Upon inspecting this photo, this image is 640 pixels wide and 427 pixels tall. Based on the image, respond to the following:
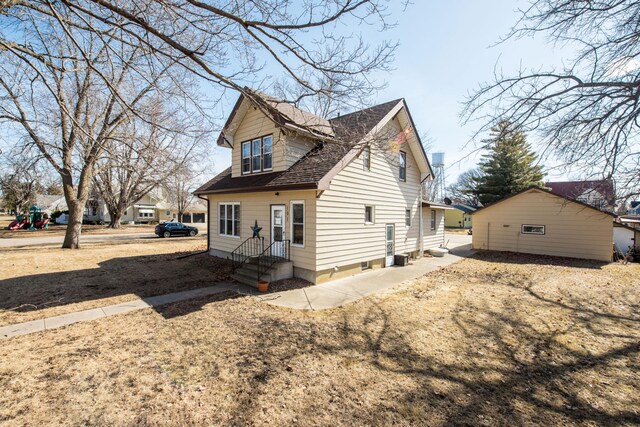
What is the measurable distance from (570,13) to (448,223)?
40.2m

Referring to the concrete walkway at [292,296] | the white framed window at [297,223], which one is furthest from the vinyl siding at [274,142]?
the concrete walkway at [292,296]

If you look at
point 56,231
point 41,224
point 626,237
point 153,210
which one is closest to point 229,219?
point 626,237

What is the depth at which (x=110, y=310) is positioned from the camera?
696 cm

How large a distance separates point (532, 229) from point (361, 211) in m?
12.0

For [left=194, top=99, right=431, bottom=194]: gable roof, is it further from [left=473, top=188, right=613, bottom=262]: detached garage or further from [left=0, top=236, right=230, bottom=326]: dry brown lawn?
[left=473, top=188, right=613, bottom=262]: detached garage

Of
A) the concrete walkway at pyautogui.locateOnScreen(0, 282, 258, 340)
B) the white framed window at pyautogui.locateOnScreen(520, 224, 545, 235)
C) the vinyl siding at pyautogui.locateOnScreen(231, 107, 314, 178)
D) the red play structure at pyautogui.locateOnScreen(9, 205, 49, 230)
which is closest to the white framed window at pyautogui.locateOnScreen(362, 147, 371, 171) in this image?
the vinyl siding at pyautogui.locateOnScreen(231, 107, 314, 178)

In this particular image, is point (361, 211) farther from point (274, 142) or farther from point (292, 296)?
point (292, 296)

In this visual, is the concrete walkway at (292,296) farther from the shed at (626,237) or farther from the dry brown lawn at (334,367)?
the shed at (626,237)

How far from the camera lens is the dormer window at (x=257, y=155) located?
1182cm

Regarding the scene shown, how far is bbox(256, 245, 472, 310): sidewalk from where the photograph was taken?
771 cm

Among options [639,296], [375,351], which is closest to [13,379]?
[375,351]

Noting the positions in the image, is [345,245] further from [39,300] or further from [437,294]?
[39,300]

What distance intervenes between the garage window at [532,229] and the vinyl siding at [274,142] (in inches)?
545

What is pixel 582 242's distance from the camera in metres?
15.0
